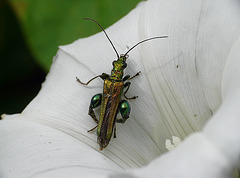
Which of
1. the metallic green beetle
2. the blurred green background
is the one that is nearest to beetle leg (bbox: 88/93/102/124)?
the metallic green beetle

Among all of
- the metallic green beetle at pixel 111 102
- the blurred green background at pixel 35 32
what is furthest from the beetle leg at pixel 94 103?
the blurred green background at pixel 35 32

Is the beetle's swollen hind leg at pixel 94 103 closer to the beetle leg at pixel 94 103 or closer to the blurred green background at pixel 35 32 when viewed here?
the beetle leg at pixel 94 103

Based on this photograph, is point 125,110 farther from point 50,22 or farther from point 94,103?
point 50,22

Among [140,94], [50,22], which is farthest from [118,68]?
[50,22]

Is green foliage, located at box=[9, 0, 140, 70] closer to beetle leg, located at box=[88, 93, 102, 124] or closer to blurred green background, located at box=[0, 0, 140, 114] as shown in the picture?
blurred green background, located at box=[0, 0, 140, 114]

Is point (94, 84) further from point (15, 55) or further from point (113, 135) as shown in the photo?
point (15, 55)
